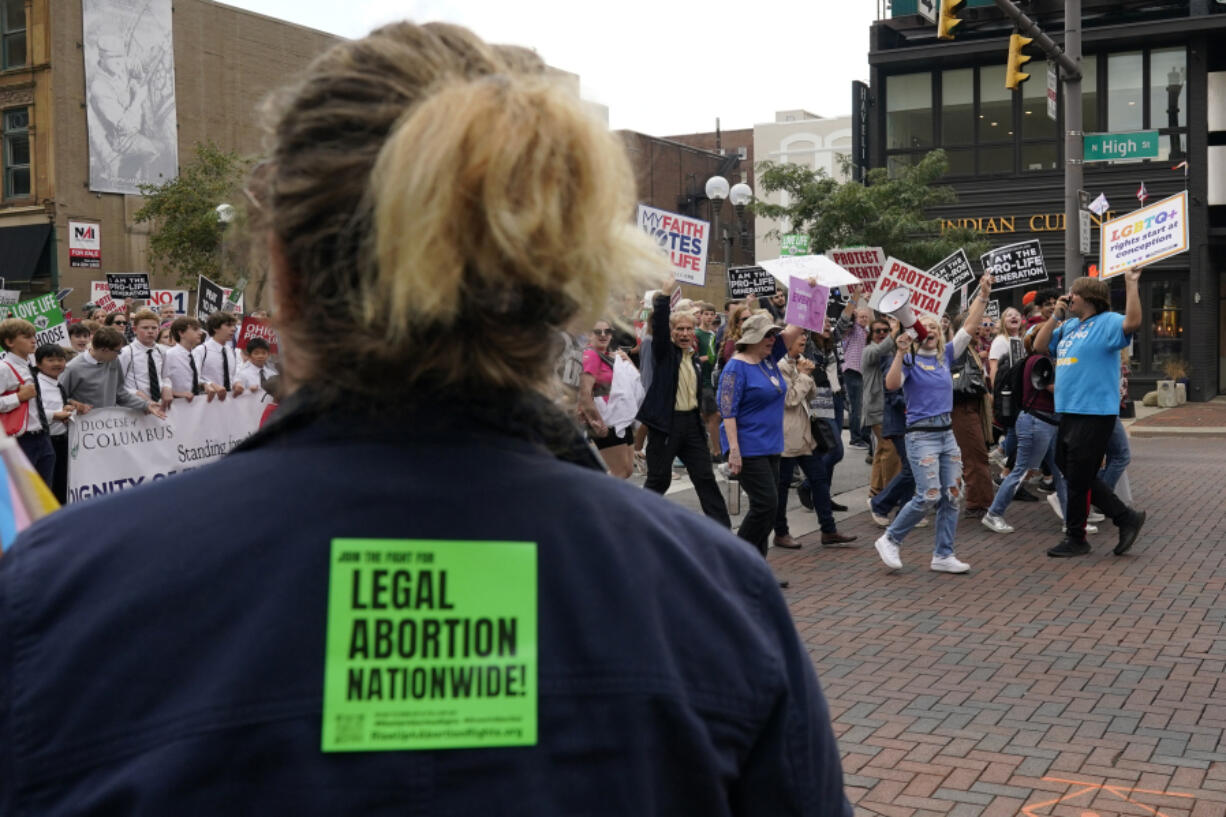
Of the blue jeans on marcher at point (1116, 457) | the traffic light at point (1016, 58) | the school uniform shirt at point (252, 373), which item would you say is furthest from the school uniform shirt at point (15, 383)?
the traffic light at point (1016, 58)

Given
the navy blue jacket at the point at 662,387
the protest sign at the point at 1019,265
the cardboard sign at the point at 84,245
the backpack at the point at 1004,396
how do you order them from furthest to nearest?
the cardboard sign at the point at 84,245 < the protest sign at the point at 1019,265 < the backpack at the point at 1004,396 < the navy blue jacket at the point at 662,387

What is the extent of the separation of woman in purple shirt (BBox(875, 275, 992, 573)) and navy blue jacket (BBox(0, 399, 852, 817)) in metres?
7.83

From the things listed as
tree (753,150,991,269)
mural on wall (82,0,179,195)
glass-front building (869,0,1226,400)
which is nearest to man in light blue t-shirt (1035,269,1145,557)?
tree (753,150,991,269)

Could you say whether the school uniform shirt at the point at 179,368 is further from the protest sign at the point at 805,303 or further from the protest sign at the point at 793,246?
the protest sign at the point at 793,246

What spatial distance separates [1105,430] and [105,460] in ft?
24.2

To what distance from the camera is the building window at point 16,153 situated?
3684cm

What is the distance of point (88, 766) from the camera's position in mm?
1172

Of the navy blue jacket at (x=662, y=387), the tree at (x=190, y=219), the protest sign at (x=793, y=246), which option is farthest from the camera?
the tree at (x=190, y=219)

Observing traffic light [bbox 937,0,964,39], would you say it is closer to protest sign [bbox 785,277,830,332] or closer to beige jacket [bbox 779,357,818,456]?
protest sign [bbox 785,277,830,332]

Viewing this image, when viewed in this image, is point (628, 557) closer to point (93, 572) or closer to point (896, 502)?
point (93, 572)

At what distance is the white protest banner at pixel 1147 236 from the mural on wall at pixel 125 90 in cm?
3127

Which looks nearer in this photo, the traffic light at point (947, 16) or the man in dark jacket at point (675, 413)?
the man in dark jacket at point (675, 413)

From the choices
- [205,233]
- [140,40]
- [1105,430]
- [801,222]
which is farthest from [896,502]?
[140,40]

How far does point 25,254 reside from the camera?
36.1 metres
